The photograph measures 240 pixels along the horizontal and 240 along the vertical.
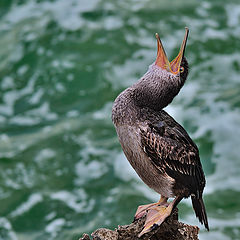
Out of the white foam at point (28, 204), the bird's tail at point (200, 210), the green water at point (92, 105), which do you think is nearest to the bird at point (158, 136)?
the bird's tail at point (200, 210)

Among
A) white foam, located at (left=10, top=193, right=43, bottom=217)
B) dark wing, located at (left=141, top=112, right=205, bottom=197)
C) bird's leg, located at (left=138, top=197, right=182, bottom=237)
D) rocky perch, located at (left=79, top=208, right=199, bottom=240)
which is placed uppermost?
dark wing, located at (left=141, top=112, right=205, bottom=197)

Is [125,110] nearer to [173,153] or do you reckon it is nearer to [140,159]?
[140,159]

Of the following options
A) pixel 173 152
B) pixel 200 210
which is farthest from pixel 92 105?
pixel 173 152

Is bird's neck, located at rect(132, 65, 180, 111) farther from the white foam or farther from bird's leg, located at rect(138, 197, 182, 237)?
the white foam

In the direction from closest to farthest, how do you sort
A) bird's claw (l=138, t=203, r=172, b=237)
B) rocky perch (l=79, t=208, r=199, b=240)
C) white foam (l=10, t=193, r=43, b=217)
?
bird's claw (l=138, t=203, r=172, b=237) → rocky perch (l=79, t=208, r=199, b=240) → white foam (l=10, t=193, r=43, b=217)

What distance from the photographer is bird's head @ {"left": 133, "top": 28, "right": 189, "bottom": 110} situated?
479 centimetres

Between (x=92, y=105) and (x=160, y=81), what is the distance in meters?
8.19

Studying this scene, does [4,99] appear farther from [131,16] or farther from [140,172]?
[140,172]

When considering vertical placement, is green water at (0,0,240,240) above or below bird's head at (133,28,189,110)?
below

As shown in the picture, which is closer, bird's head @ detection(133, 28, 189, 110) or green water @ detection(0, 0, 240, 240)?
bird's head @ detection(133, 28, 189, 110)

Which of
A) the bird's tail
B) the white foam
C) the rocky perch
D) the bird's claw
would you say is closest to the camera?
the bird's claw

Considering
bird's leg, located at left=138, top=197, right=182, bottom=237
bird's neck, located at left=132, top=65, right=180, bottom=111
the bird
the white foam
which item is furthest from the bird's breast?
the white foam

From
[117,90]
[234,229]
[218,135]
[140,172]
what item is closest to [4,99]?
[117,90]

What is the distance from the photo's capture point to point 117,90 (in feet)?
43.3
